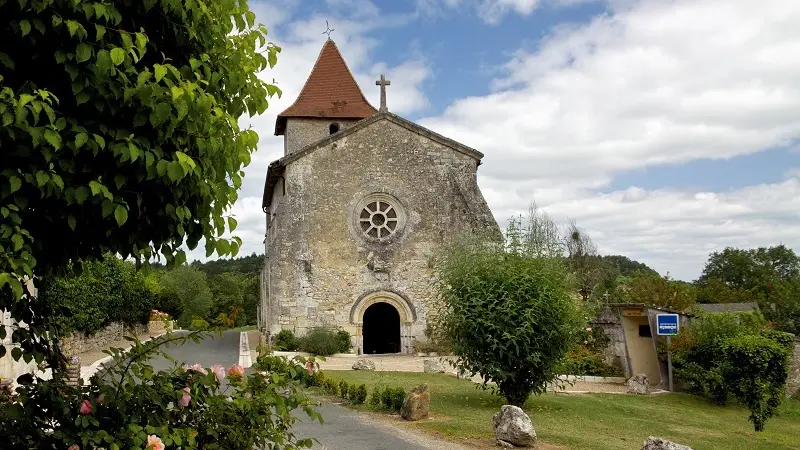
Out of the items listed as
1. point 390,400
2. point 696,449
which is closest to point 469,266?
point 390,400

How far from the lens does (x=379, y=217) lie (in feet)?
86.8

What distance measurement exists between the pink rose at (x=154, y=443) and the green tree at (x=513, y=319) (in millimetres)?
9640

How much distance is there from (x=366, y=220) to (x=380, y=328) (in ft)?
22.7

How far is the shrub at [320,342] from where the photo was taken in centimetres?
2420

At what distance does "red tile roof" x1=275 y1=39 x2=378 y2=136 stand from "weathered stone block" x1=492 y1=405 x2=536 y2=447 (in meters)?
25.9

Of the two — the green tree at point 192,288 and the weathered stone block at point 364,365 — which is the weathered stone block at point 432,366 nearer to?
the weathered stone block at point 364,365

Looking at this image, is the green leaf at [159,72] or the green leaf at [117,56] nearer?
the green leaf at [117,56]

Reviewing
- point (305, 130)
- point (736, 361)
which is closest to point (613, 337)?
point (736, 361)

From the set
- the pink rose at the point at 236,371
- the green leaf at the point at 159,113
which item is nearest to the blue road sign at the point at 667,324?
the pink rose at the point at 236,371

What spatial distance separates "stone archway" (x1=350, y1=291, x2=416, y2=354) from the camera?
25.7 m

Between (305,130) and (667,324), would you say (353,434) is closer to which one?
(667,324)

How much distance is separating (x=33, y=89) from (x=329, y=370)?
18.0 m

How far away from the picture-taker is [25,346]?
393 cm

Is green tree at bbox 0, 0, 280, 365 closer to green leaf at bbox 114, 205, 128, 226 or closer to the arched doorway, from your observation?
green leaf at bbox 114, 205, 128, 226
